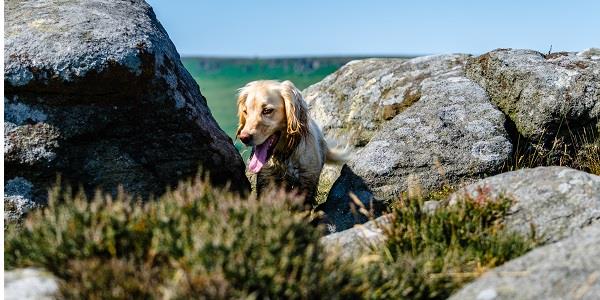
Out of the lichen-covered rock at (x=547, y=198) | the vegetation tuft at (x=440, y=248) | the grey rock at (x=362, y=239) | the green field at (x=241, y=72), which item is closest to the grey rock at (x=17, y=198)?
the grey rock at (x=362, y=239)

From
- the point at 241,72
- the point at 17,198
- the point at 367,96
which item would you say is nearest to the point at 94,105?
the point at 17,198

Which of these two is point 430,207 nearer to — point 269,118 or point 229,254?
point 229,254

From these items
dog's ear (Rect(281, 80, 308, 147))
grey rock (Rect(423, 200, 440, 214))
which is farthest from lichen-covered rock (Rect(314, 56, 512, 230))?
grey rock (Rect(423, 200, 440, 214))

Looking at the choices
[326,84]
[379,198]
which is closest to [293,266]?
[379,198]

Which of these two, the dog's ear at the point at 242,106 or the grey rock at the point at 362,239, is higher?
the dog's ear at the point at 242,106

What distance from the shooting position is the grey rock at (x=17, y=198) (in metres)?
8.32

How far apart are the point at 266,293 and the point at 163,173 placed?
4305 millimetres

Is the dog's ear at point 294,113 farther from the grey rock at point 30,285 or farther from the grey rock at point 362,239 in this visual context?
the grey rock at point 30,285

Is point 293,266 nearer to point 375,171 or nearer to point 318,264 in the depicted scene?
point 318,264

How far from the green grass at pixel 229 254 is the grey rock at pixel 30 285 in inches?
3.1

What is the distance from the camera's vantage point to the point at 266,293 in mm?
4852

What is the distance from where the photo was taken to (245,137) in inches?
364

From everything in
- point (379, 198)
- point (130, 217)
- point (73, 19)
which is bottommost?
point (379, 198)

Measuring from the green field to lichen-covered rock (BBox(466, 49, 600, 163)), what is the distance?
16207 millimetres
